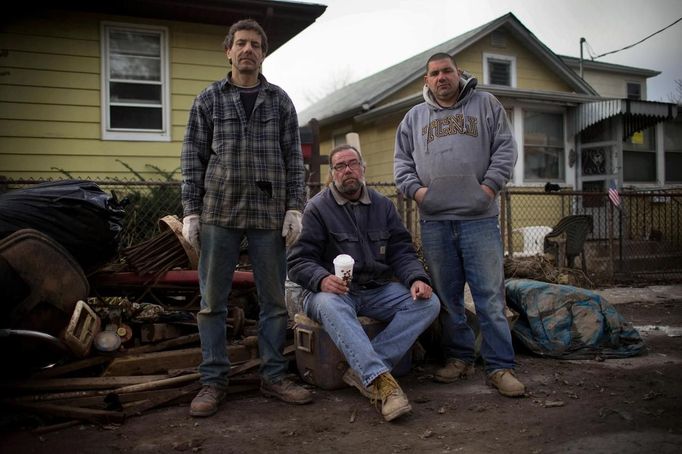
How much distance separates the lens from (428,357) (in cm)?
461

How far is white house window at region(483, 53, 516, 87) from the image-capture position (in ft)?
49.2

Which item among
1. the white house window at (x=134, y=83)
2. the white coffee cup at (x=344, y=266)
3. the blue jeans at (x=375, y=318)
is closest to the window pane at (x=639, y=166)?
the white house window at (x=134, y=83)

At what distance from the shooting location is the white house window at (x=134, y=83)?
28.0 ft

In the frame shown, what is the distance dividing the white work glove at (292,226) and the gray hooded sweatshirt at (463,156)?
879 mm

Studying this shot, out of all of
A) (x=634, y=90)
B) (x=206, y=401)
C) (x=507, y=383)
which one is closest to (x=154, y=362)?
(x=206, y=401)

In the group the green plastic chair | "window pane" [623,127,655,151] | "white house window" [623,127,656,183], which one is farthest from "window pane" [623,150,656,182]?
the green plastic chair

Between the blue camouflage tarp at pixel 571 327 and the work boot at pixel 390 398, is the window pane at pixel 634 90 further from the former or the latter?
the work boot at pixel 390 398

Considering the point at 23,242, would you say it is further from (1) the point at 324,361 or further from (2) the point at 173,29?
(2) the point at 173,29

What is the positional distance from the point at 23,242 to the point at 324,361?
6.84 ft

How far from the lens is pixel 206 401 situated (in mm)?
3408

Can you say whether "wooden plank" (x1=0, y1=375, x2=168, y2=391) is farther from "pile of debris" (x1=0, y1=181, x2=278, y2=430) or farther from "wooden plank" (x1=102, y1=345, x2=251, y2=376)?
"wooden plank" (x1=102, y1=345, x2=251, y2=376)

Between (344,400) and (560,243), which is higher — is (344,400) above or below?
below

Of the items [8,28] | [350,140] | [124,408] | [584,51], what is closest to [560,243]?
[350,140]

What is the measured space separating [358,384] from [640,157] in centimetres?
1304
